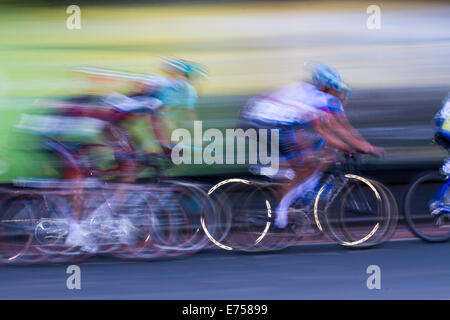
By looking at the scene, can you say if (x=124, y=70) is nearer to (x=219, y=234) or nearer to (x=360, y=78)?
(x=219, y=234)

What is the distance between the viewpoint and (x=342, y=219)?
282 inches

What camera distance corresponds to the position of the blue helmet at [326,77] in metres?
7.66

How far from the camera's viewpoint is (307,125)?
24.6 feet

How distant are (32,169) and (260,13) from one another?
287 cm

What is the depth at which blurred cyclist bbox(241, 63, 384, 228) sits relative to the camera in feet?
Answer: 23.5

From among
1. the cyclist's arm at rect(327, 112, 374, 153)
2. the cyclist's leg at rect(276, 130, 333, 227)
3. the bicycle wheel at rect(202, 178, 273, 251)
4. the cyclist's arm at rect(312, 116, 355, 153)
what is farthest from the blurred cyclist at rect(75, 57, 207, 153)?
the cyclist's arm at rect(327, 112, 374, 153)

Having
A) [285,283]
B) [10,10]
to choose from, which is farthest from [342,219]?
[10,10]

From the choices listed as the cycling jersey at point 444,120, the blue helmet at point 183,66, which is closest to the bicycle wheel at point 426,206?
the cycling jersey at point 444,120

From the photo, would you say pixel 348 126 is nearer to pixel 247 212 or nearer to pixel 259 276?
pixel 247 212

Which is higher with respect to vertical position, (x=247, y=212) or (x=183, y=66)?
(x=183, y=66)

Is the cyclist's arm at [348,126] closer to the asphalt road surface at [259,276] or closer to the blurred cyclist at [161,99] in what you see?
the asphalt road surface at [259,276]

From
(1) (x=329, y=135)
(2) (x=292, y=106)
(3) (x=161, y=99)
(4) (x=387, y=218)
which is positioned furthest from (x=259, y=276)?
(3) (x=161, y=99)

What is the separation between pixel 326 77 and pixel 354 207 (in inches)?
55.3

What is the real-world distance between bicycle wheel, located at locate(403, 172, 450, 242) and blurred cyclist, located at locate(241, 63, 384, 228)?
514 mm
